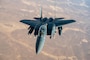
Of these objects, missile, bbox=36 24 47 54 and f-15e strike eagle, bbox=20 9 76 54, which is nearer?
missile, bbox=36 24 47 54

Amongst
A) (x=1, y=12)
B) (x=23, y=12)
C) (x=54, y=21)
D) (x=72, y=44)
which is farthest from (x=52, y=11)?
(x=54, y=21)

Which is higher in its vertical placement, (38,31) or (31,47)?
(38,31)

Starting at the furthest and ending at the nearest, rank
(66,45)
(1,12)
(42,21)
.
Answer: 1. (1,12)
2. (66,45)
3. (42,21)

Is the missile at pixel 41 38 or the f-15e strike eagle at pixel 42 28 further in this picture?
the f-15e strike eagle at pixel 42 28

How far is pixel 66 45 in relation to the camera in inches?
5561

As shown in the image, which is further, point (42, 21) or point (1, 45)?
point (1, 45)

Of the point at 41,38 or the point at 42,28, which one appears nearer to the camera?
the point at 41,38

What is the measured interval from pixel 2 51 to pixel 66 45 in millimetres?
41172

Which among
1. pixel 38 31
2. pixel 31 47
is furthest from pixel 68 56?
pixel 38 31

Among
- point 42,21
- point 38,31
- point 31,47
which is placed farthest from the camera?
point 31,47

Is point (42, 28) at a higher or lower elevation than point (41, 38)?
higher

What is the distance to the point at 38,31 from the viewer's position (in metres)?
44.0

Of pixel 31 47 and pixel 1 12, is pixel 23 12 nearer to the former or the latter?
pixel 1 12

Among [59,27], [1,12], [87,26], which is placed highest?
[59,27]
